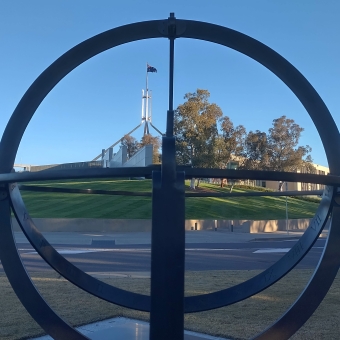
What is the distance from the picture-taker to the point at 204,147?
28.2 m

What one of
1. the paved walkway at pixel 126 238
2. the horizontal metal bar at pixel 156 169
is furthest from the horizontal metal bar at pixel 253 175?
the paved walkway at pixel 126 238

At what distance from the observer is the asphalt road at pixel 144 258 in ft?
45.3

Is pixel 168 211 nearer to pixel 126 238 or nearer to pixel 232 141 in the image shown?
pixel 126 238

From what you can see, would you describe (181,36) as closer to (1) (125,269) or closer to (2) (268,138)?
(1) (125,269)

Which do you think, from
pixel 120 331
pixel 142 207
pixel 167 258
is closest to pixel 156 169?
pixel 167 258

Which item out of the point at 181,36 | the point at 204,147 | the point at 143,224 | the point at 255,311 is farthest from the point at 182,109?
the point at 181,36

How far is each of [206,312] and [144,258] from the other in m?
8.54

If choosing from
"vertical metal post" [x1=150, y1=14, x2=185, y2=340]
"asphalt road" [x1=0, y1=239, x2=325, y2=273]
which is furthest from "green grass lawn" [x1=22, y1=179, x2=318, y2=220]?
"vertical metal post" [x1=150, y1=14, x2=185, y2=340]

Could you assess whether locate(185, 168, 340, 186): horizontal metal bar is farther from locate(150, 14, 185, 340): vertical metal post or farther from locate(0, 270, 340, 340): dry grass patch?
locate(0, 270, 340, 340): dry grass patch

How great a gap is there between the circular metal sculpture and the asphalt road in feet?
26.5

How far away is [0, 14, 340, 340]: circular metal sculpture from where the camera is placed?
4.07 m

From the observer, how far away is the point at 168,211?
4.08 m

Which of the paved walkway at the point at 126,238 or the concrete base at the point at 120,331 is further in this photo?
the paved walkway at the point at 126,238

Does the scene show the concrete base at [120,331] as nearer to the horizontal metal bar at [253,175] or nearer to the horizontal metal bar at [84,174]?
the horizontal metal bar at [84,174]
